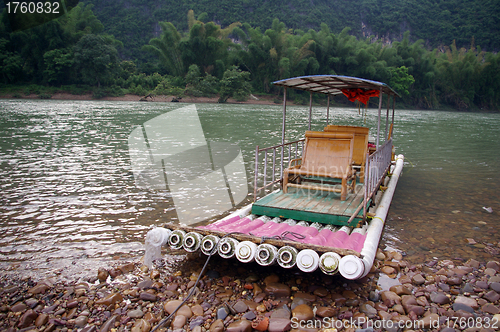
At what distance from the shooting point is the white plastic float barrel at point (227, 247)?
14.6 feet

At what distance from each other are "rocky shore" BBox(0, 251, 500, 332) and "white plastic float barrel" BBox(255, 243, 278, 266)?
0.33 m

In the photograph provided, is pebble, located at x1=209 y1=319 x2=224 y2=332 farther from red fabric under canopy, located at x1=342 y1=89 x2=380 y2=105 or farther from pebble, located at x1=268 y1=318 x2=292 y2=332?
red fabric under canopy, located at x1=342 y1=89 x2=380 y2=105

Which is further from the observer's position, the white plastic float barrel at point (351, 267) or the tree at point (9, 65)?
the tree at point (9, 65)

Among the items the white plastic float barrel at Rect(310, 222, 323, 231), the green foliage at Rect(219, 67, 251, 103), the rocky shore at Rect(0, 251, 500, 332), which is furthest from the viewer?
the green foliage at Rect(219, 67, 251, 103)

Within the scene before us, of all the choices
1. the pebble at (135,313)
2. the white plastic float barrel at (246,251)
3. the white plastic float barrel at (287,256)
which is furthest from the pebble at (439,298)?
the pebble at (135,313)

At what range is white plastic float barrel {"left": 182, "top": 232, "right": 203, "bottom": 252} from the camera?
4.56m

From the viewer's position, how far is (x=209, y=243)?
456 cm

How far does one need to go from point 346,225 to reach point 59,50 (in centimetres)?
6129

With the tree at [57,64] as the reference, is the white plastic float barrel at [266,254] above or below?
below

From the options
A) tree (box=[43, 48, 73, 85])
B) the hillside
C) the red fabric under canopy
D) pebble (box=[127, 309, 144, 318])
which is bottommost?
pebble (box=[127, 309, 144, 318])

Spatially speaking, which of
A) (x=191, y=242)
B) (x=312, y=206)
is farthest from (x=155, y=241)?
(x=312, y=206)

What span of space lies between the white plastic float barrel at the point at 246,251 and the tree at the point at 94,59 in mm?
56837

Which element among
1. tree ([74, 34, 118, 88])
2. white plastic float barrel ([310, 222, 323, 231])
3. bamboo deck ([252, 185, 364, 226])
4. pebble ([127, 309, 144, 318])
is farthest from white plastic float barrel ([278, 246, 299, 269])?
tree ([74, 34, 118, 88])

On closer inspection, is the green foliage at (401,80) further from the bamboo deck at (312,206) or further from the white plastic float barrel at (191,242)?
the white plastic float barrel at (191,242)
